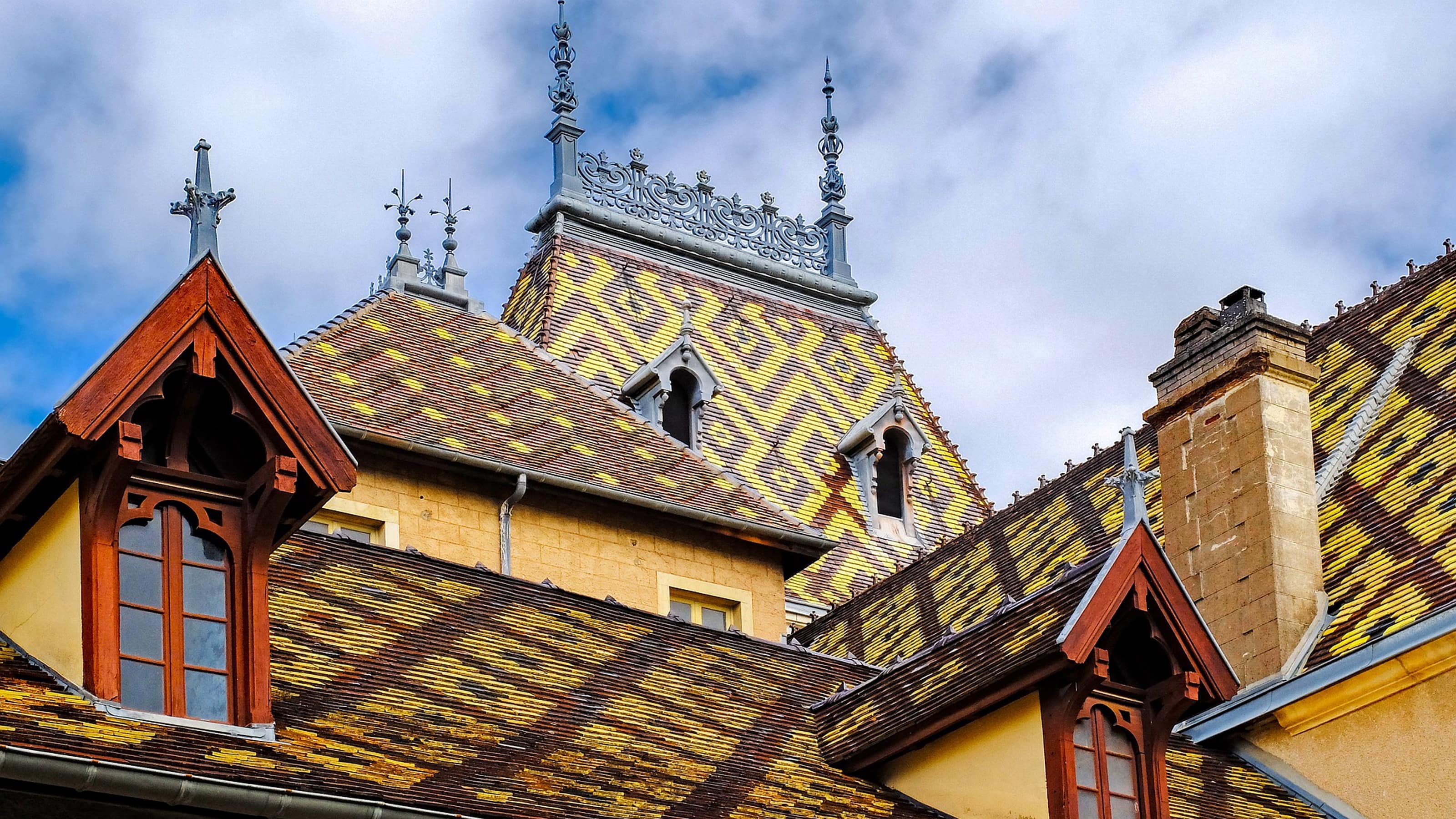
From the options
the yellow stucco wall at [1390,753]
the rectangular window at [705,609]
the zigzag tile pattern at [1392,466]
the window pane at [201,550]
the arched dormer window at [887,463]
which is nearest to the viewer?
the window pane at [201,550]

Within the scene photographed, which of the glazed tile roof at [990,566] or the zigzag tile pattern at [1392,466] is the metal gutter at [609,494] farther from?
the zigzag tile pattern at [1392,466]

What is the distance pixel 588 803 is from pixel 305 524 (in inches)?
317

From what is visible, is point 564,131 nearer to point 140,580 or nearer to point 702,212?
point 702,212

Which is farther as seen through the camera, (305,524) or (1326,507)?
(1326,507)

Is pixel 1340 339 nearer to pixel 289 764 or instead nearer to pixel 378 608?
pixel 378 608

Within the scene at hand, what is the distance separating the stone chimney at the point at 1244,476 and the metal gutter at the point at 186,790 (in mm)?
9558

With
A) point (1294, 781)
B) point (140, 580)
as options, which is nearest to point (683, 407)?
point (1294, 781)

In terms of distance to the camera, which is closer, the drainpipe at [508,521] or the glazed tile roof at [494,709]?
the glazed tile roof at [494,709]

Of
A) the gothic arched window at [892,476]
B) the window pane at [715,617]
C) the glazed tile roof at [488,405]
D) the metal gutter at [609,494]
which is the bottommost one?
the window pane at [715,617]

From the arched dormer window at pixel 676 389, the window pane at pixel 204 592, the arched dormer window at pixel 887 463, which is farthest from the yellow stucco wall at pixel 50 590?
the arched dormer window at pixel 887 463

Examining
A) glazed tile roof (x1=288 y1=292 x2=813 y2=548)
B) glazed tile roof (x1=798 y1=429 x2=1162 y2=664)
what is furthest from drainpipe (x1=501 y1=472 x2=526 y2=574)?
glazed tile roof (x1=798 y1=429 x2=1162 y2=664)

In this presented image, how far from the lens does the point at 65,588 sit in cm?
1012

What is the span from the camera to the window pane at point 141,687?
9945 millimetres

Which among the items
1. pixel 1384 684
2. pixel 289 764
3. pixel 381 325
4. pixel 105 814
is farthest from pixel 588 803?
pixel 381 325
